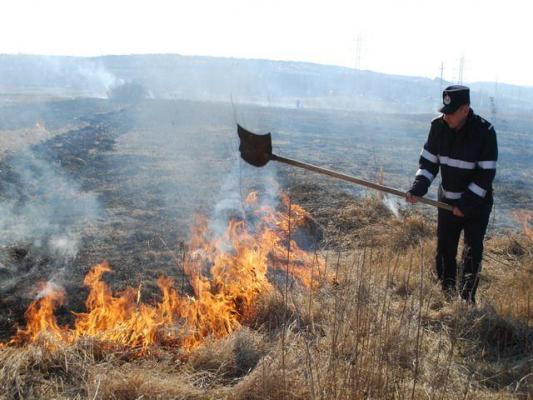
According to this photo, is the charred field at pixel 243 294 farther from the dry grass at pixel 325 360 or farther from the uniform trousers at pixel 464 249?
the uniform trousers at pixel 464 249

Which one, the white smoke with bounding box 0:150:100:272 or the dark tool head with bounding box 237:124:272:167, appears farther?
the white smoke with bounding box 0:150:100:272

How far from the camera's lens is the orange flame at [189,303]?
3.80 meters

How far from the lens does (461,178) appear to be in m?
4.40

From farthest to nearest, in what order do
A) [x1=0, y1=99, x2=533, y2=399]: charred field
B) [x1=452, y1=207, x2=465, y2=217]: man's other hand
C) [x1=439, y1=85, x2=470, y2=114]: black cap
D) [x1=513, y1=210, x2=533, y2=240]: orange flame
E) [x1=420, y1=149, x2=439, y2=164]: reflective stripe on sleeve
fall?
[x1=513, y1=210, x2=533, y2=240]: orange flame, [x1=420, y1=149, x2=439, y2=164]: reflective stripe on sleeve, [x1=452, y1=207, x2=465, y2=217]: man's other hand, [x1=439, y1=85, x2=470, y2=114]: black cap, [x1=0, y1=99, x2=533, y2=399]: charred field

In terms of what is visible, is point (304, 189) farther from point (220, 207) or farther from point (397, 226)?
point (397, 226)

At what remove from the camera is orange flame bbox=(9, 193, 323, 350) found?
3803mm

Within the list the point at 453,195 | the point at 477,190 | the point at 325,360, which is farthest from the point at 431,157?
the point at 325,360

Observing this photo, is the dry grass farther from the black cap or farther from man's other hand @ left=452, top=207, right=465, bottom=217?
the black cap

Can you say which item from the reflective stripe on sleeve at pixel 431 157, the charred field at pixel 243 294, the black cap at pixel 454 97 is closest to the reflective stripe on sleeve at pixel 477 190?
the reflective stripe on sleeve at pixel 431 157

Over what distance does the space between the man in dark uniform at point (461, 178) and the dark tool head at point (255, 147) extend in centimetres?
142

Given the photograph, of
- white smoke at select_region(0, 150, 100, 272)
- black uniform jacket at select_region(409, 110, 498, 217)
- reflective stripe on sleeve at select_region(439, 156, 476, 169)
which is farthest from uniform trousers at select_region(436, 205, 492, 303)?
white smoke at select_region(0, 150, 100, 272)

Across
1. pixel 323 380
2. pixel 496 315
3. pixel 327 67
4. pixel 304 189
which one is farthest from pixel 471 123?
pixel 327 67

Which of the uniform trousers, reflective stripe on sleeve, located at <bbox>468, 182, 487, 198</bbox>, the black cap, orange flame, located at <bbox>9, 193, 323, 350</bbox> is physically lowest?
orange flame, located at <bbox>9, 193, 323, 350</bbox>

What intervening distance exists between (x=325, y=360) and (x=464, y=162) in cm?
234
